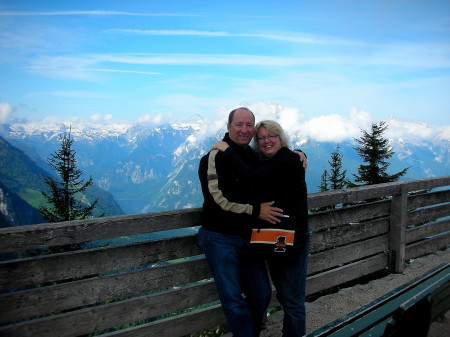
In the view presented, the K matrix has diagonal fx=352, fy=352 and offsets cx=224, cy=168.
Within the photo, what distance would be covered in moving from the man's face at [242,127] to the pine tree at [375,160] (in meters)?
24.5

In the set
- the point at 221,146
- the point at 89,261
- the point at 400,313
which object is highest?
the point at 221,146

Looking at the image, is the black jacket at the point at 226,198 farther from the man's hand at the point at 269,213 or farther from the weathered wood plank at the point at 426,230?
the weathered wood plank at the point at 426,230

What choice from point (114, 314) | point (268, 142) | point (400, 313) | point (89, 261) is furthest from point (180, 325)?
point (400, 313)

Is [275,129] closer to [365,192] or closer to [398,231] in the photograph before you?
[365,192]

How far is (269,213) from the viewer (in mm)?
3051

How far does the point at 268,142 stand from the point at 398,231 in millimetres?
3518

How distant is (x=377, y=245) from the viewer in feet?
18.2

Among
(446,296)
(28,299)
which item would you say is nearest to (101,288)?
(28,299)

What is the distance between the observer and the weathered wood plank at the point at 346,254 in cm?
477

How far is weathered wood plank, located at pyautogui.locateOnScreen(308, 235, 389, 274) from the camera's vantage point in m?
4.77

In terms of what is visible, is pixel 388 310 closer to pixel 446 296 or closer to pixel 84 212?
pixel 446 296

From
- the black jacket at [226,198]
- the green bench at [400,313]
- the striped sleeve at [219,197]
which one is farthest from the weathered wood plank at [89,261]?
the green bench at [400,313]

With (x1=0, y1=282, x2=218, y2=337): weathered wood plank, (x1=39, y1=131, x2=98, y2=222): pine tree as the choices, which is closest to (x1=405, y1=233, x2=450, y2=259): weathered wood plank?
(x1=0, y1=282, x2=218, y2=337): weathered wood plank

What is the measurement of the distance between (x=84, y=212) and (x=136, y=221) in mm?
24270
